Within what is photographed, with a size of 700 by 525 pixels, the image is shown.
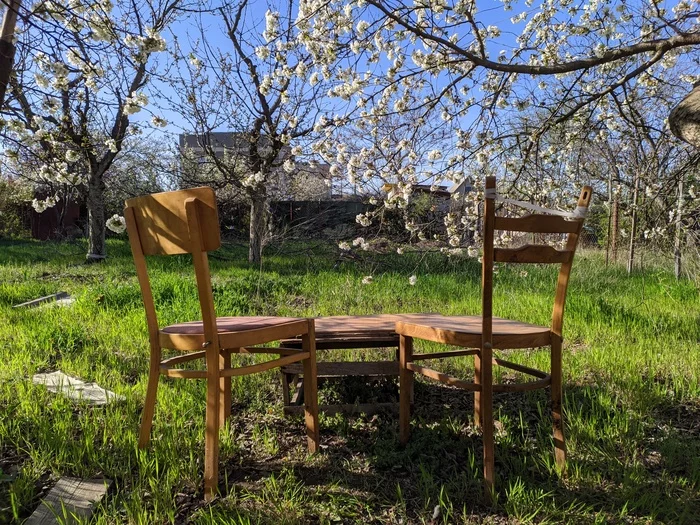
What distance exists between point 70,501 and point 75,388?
1.24 m

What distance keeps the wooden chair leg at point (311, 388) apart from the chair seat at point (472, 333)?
1.31ft

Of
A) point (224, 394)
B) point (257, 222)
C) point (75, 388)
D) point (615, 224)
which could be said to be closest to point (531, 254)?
Result: point (224, 394)

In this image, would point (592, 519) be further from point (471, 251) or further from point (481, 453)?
point (471, 251)

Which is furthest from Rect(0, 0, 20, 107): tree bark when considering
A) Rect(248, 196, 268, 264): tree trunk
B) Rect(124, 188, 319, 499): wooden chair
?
Rect(248, 196, 268, 264): tree trunk

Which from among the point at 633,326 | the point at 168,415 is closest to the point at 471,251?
the point at 633,326

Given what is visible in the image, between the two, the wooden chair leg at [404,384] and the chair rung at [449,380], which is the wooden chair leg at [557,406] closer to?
the chair rung at [449,380]

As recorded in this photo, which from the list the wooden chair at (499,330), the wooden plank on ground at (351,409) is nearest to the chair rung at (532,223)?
the wooden chair at (499,330)

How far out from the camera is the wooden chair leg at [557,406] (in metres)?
2.08

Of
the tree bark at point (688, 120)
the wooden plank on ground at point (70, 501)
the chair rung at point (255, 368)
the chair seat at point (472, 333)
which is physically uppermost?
the tree bark at point (688, 120)

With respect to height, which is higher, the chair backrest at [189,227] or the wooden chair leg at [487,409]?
the chair backrest at [189,227]

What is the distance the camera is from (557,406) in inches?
83.2

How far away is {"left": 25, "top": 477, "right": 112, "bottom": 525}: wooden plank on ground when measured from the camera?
1659 millimetres

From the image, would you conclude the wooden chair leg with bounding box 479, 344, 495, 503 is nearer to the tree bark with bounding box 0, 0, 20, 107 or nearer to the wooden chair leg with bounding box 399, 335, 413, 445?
the wooden chair leg with bounding box 399, 335, 413, 445

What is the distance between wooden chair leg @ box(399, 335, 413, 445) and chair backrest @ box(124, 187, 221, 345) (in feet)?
2.89
